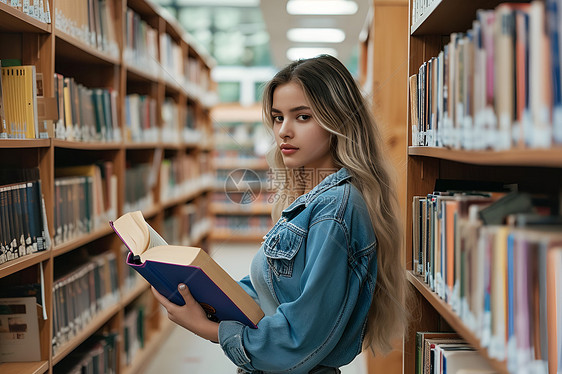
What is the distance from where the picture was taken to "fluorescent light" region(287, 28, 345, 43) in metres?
3.50

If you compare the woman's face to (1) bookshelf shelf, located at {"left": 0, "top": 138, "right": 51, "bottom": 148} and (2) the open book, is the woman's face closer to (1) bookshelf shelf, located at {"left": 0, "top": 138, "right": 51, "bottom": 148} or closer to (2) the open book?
(2) the open book

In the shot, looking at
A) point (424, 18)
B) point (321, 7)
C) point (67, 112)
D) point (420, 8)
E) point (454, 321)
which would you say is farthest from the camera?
point (321, 7)

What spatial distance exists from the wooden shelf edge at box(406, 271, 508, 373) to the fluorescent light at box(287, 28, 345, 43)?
234 cm

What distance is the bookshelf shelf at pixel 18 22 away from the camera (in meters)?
1.59

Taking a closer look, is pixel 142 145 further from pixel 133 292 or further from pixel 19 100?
pixel 19 100

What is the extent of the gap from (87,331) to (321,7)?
2.03 m

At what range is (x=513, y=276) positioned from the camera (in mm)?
846

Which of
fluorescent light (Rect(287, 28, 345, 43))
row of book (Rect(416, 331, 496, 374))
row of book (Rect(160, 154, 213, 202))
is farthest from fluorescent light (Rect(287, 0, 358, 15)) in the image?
row of book (Rect(416, 331, 496, 374))

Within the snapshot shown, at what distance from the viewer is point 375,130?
146cm

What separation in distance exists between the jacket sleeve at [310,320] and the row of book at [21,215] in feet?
2.69

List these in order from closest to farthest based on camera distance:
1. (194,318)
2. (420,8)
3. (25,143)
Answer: (194,318)
(420,8)
(25,143)

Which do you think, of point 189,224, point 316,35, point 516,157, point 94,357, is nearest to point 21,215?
point 94,357

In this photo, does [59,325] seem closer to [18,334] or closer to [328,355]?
[18,334]

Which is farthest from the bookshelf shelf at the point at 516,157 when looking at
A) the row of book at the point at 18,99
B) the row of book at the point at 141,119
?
the row of book at the point at 141,119
